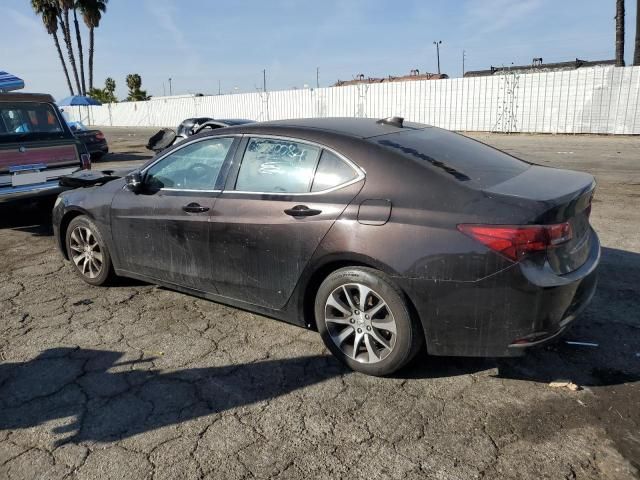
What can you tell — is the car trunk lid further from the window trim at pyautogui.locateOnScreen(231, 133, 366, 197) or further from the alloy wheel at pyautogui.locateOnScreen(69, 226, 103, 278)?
the alloy wheel at pyautogui.locateOnScreen(69, 226, 103, 278)

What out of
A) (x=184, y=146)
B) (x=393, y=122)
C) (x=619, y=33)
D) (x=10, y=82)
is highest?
(x=619, y=33)

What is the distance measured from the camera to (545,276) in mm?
2791

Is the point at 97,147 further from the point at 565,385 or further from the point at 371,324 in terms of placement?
the point at 565,385

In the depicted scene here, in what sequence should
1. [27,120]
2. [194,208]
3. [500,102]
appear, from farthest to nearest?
[500,102] < [27,120] < [194,208]

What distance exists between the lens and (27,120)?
24.5 ft

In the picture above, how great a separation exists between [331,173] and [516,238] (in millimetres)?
1224

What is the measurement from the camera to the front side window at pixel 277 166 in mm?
3523

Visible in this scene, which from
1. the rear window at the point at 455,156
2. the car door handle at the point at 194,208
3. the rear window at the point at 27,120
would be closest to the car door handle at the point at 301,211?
the rear window at the point at 455,156

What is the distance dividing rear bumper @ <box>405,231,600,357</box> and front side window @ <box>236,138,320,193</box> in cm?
107

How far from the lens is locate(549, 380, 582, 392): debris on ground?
3.08 m

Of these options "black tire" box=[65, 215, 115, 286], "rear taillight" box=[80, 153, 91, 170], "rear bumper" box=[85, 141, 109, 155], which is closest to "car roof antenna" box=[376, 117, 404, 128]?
"black tire" box=[65, 215, 115, 286]

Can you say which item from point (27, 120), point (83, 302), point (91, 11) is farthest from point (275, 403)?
point (91, 11)

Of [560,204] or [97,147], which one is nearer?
[560,204]

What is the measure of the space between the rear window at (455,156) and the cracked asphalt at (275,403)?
121 centimetres
